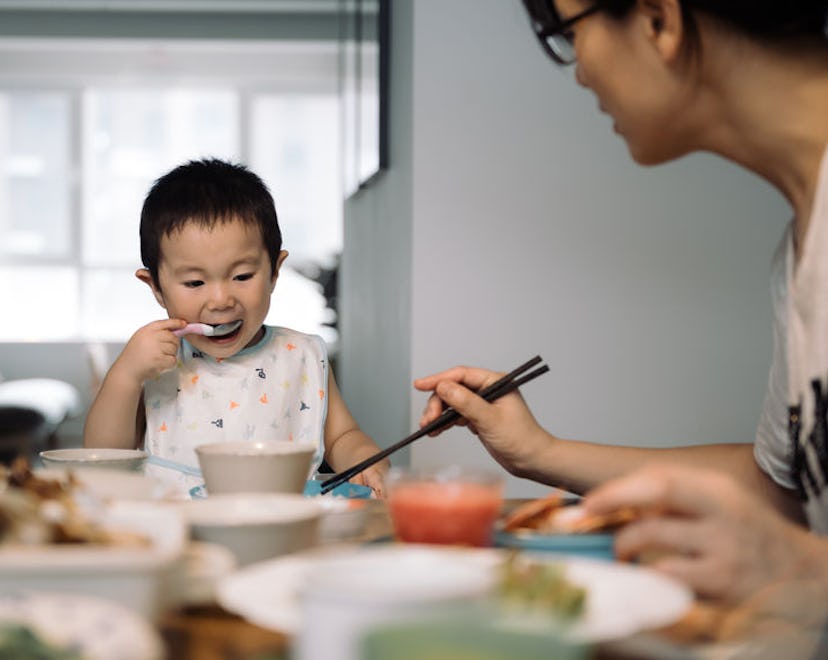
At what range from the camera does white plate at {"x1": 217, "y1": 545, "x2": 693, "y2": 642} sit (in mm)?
566

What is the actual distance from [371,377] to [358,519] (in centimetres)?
274

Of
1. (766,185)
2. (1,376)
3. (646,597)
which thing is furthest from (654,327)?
(1,376)

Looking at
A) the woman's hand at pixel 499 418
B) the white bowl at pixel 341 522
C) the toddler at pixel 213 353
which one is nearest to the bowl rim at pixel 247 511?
the white bowl at pixel 341 522

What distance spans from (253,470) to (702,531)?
0.45 metres

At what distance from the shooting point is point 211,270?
6.16 feet

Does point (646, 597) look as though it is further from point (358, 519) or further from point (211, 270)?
point (211, 270)

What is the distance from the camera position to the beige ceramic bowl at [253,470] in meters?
0.98

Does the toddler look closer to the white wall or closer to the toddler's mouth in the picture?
the toddler's mouth

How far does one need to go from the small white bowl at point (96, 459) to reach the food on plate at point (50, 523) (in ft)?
1.25

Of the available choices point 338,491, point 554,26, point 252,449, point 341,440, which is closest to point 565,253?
point 341,440

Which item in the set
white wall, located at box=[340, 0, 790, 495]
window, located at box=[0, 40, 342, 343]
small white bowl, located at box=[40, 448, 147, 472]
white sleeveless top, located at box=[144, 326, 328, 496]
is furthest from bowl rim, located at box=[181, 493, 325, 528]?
window, located at box=[0, 40, 342, 343]

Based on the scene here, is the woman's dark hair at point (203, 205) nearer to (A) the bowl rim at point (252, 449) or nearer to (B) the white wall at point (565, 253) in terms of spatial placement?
(B) the white wall at point (565, 253)

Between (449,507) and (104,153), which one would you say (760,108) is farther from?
(104,153)

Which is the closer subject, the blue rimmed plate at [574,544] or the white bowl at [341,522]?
the blue rimmed plate at [574,544]
